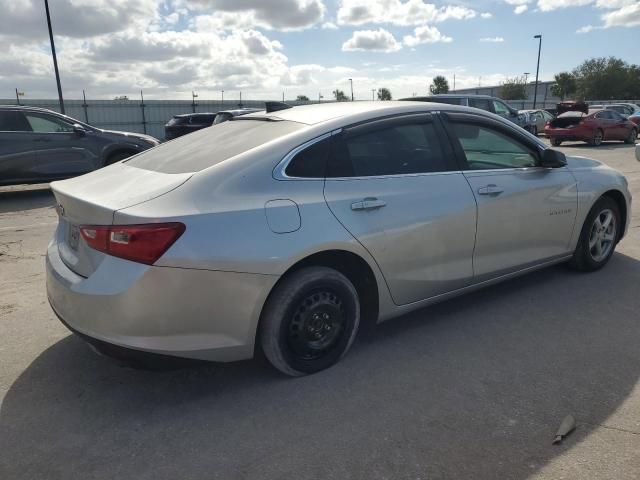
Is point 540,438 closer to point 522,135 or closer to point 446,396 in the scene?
point 446,396

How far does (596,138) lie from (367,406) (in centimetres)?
2079

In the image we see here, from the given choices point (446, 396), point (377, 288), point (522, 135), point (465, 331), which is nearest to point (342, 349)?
point (377, 288)

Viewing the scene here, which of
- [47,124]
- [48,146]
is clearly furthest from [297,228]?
[47,124]

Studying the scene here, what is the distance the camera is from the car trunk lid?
2645mm

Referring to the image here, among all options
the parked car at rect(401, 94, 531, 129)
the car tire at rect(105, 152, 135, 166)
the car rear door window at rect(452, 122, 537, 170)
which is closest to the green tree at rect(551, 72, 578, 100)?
the parked car at rect(401, 94, 531, 129)

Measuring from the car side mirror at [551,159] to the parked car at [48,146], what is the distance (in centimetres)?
829

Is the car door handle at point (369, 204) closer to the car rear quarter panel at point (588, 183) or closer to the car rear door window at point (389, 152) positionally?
the car rear door window at point (389, 152)

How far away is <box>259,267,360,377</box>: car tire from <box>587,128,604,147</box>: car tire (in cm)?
2013

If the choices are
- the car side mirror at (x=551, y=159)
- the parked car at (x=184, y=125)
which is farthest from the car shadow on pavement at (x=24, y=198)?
the parked car at (x=184, y=125)

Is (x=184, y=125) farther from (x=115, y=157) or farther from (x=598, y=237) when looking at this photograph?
(x=598, y=237)

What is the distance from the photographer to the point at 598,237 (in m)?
4.78

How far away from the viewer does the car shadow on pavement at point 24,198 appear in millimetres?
8875

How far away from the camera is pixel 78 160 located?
396 inches

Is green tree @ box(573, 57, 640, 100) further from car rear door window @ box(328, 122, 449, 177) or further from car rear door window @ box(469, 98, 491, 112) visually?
car rear door window @ box(328, 122, 449, 177)
